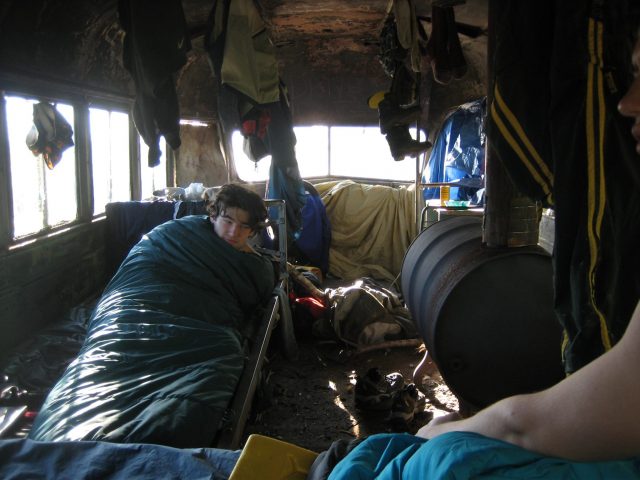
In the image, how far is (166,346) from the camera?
2.66m

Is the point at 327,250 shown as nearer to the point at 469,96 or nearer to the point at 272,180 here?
the point at 272,180

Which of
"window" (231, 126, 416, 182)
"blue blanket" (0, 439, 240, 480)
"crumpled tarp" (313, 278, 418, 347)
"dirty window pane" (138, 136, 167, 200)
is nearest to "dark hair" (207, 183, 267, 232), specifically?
"crumpled tarp" (313, 278, 418, 347)

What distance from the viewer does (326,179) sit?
344 inches

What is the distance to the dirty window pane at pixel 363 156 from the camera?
852 centimetres

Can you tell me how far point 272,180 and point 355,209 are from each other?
2141 millimetres

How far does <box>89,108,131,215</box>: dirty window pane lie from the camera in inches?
199

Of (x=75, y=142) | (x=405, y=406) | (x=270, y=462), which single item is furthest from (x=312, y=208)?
(x=270, y=462)

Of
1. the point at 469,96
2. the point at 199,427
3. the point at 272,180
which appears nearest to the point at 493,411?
the point at 199,427

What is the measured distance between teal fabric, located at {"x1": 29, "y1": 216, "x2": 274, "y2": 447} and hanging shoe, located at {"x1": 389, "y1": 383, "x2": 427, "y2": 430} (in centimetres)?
107

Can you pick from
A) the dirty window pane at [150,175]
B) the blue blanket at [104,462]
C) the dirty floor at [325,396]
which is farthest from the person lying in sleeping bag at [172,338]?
the dirty window pane at [150,175]

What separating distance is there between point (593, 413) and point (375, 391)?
2.75 meters

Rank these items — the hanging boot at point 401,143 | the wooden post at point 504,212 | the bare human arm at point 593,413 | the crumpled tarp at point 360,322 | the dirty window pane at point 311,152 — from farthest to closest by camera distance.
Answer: the dirty window pane at point 311,152 < the hanging boot at point 401,143 < the crumpled tarp at point 360,322 < the wooden post at point 504,212 < the bare human arm at point 593,413

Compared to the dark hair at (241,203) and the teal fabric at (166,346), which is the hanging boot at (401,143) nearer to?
the dark hair at (241,203)

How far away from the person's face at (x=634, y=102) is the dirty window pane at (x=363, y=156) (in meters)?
7.20
